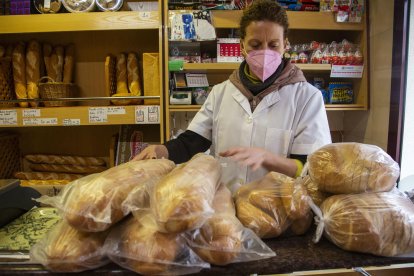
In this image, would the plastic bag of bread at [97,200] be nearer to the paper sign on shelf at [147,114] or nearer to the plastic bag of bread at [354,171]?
the plastic bag of bread at [354,171]

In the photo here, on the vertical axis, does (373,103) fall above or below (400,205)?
above

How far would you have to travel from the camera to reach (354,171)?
55cm

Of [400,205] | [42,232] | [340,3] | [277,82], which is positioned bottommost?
[42,232]

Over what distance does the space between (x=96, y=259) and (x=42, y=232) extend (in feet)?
1.16

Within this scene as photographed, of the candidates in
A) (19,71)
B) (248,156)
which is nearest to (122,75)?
(19,71)

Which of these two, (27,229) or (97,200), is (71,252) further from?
(27,229)

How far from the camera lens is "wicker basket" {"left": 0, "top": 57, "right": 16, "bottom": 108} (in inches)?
72.0

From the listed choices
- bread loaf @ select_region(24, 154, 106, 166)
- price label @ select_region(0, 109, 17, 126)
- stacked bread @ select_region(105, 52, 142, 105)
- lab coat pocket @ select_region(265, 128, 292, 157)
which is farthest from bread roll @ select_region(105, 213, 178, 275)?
bread loaf @ select_region(24, 154, 106, 166)

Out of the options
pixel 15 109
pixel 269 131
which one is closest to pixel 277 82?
pixel 269 131

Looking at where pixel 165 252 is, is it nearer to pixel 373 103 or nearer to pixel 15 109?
pixel 15 109

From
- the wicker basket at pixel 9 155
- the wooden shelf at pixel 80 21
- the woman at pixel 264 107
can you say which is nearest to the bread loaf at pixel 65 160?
the wicker basket at pixel 9 155

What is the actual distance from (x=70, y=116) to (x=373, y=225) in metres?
1.62

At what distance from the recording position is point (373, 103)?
2008 millimetres

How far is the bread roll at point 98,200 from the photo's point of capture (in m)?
0.46
